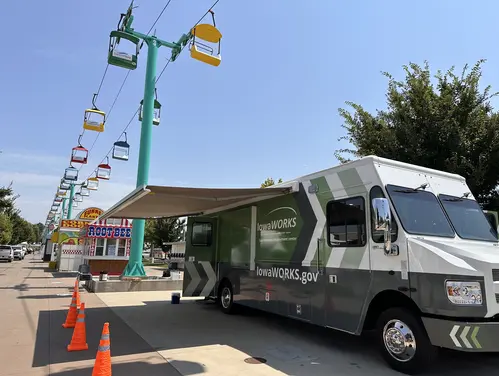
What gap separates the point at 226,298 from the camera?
9.74 m

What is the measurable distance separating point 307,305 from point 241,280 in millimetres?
2602

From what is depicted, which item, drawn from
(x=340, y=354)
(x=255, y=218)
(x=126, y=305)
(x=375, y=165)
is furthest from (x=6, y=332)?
(x=375, y=165)

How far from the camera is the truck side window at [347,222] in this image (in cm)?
586

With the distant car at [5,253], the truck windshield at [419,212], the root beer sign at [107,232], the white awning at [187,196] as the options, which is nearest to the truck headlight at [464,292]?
the truck windshield at [419,212]

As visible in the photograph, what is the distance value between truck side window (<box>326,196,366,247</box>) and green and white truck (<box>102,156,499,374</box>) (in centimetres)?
2

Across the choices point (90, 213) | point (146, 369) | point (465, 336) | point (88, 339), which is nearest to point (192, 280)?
point (88, 339)

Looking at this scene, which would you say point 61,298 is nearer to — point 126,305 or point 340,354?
point 126,305

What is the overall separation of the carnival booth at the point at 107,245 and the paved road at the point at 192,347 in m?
11.0

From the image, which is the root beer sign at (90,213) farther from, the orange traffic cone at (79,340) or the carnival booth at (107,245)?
the orange traffic cone at (79,340)

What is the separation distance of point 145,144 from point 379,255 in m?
10.6

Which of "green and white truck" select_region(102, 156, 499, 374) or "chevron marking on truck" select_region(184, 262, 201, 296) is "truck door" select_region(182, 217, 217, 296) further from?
"green and white truck" select_region(102, 156, 499, 374)

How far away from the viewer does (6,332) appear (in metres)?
7.34

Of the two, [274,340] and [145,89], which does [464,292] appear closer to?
[274,340]

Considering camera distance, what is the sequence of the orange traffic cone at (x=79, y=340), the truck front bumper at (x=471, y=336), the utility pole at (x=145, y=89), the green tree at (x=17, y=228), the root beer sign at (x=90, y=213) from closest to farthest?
the truck front bumper at (x=471, y=336) < the orange traffic cone at (x=79, y=340) < the utility pole at (x=145, y=89) < the root beer sign at (x=90, y=213) < the green tree at (x=17, y=228)
